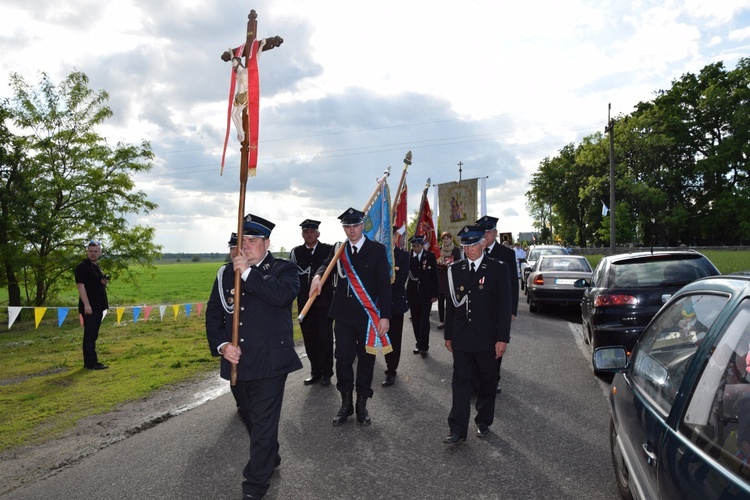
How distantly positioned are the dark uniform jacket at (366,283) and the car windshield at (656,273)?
132 inches

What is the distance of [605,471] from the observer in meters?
4.28

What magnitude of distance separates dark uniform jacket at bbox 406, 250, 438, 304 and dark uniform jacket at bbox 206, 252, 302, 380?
543cm

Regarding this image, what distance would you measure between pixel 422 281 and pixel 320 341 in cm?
273

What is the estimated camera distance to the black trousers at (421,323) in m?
9.34

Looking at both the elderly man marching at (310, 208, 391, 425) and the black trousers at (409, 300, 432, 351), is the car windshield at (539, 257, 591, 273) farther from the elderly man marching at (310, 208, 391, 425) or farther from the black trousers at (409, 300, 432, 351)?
the elderly man marching at (310, 208, 391, 425)

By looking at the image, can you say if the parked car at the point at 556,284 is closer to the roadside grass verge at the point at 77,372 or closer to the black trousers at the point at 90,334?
the roadside grass verge at the point at 77,372

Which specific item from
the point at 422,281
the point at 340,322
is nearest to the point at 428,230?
the point at 422,281

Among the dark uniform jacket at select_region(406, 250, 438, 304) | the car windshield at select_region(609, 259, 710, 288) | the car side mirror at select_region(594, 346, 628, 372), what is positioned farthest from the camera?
the dark uniform jacket at select_region(406, 250, 438, 304)

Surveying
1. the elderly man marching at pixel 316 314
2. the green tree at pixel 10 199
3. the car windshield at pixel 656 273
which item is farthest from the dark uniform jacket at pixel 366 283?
the green tree at pixel 10 199

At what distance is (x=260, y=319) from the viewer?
4.10 m

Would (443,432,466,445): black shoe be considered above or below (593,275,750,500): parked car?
below

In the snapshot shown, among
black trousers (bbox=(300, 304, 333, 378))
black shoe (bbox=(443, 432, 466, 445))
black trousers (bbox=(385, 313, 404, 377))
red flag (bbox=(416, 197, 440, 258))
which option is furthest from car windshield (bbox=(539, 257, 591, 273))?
black shoe (bbox=(443, 432, 466, 445))

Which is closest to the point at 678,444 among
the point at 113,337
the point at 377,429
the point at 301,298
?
the point at 377,429

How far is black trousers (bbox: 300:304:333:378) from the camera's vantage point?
24.2ft
